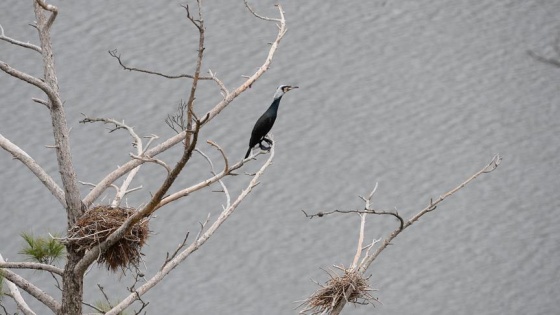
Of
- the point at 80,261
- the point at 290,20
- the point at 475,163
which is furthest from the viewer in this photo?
the point at 290,20

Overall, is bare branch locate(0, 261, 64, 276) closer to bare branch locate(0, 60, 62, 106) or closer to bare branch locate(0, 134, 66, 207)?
bare branch locate(0, 134, 66, 207)

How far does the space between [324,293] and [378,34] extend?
3.26 metres

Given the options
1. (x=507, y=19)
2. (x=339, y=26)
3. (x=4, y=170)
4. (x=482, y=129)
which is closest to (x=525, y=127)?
(x=482, y=129)

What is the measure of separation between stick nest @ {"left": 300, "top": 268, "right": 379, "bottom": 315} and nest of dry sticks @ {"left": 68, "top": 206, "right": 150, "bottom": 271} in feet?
1.82

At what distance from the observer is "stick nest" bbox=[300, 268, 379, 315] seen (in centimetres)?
307

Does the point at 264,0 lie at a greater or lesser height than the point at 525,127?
greater

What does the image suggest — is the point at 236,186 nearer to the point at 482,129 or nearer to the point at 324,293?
the point at 482,129

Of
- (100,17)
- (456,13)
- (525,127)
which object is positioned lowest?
(525,127)

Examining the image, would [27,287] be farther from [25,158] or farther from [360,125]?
[360,125]

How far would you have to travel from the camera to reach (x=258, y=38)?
6012mm

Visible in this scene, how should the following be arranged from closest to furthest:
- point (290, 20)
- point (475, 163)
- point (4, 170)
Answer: point (4, 170)
point (475, 163)
point (290, 20)

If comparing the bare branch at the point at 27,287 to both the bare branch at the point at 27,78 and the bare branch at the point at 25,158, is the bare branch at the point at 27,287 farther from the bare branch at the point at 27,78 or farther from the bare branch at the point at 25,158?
the bare branch at the point at 27,78

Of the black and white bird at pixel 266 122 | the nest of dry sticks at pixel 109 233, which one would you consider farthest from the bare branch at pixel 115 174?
the black and white bird at pixel 266 122

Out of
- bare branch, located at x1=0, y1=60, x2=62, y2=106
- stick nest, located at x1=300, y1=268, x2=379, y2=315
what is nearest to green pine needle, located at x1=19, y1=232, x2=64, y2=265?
bare branch, located at x1=0, y1=60, x2=62, y2=106
